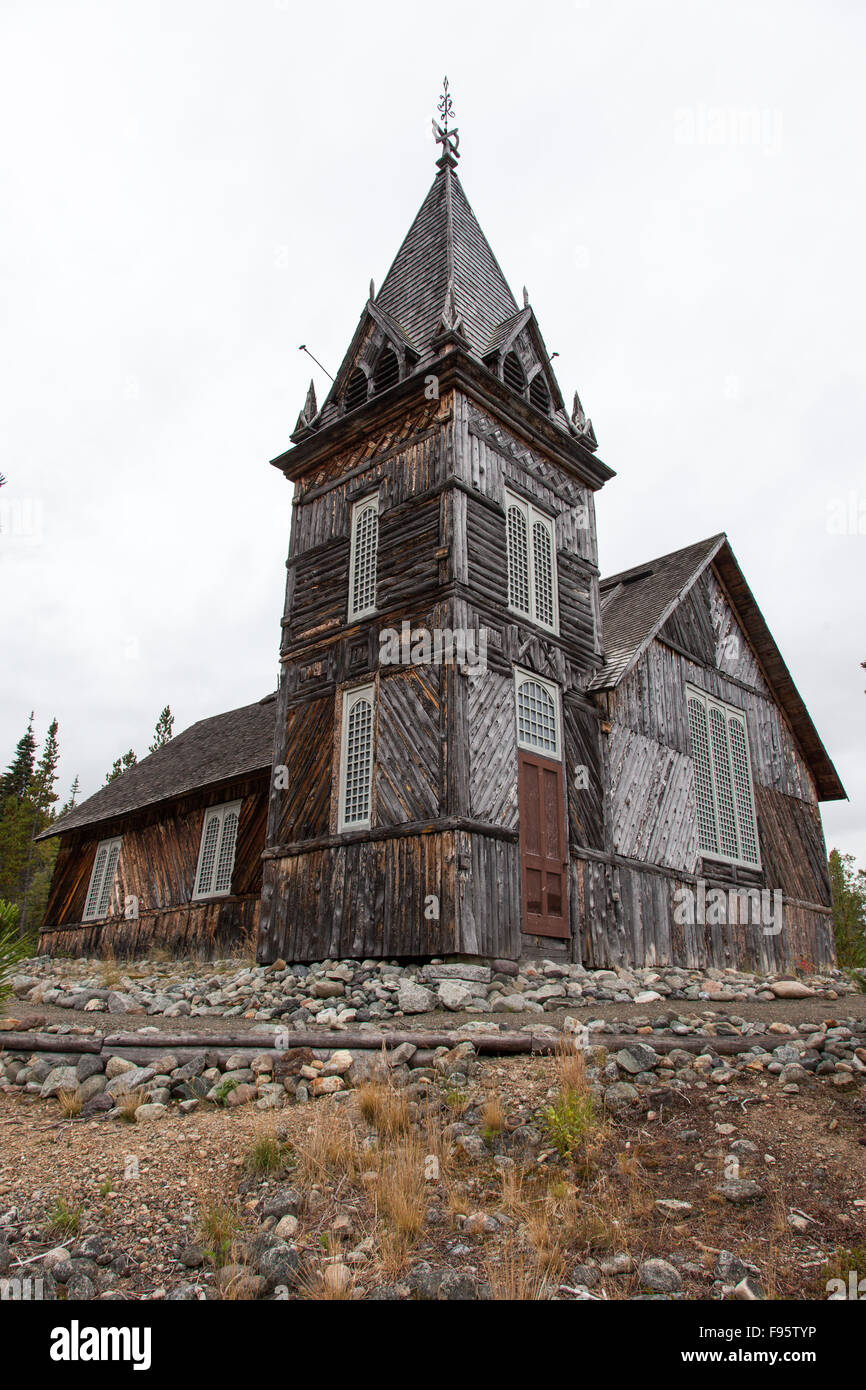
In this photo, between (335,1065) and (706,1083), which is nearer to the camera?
(706,1083)

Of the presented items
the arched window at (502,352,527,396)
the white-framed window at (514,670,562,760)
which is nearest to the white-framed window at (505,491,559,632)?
the white-framed window at (514,670,562,760)

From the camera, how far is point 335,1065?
8.66 m

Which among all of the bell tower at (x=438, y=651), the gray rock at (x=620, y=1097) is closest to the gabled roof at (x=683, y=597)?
the bell tower at (x=438, y=651)

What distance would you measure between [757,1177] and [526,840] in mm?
9556

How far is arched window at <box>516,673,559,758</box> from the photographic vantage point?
16484 mm

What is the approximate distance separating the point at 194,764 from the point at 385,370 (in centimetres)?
1371

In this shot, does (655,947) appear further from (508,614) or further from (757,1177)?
(757,1177)

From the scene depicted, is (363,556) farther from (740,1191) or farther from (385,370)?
(740,1191)

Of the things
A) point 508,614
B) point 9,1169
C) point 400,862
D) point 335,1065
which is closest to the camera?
point 9,1169

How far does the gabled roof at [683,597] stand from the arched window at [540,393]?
522cm

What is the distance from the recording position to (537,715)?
16.9 metres
